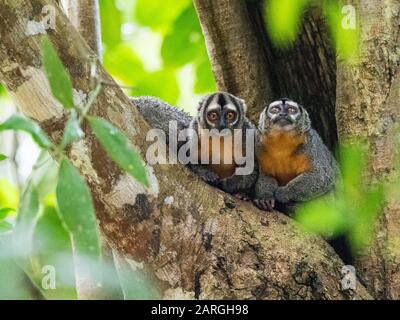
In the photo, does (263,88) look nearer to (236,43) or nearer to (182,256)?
(236,43)

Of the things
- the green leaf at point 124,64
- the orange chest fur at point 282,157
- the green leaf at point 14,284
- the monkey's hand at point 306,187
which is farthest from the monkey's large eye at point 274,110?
A: the green leaf at point 14,284

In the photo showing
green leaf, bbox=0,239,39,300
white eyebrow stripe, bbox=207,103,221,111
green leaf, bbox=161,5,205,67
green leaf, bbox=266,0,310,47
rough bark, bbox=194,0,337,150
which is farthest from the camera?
green leaf, bbox=161,5,205,67

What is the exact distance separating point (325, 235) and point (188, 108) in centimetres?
351

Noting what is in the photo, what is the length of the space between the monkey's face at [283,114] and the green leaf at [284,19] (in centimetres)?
58

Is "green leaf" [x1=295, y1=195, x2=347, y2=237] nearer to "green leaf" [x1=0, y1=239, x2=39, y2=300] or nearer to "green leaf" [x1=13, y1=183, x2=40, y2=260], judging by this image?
"green leaf" [x1=0, y1=239, x2=39, y2=300]

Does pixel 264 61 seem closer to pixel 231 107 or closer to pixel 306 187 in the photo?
pixel 231 107

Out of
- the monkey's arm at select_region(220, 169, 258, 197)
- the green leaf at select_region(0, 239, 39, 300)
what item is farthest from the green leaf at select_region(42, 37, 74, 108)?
the monkey's arm at select_region(220, 169, 258, 197)

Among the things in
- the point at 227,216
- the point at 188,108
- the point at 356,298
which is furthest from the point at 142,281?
the point at 188,108

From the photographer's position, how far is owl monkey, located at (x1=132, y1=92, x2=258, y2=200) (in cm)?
542

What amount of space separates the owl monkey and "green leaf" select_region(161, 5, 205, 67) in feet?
2.43

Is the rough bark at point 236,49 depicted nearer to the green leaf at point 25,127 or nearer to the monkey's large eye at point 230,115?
the monkey's large eye at point 230,115

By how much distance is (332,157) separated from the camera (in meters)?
5.62

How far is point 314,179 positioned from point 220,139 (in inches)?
33.9

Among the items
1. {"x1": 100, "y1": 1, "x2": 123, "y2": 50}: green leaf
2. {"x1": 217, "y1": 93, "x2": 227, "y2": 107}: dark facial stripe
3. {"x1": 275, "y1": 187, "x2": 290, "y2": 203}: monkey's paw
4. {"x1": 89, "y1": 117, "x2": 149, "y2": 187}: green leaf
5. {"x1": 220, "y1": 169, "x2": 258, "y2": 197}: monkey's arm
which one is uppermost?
{"x1": 100, "y1": 1, "x2": 123, "y2": 50}: green leaf
